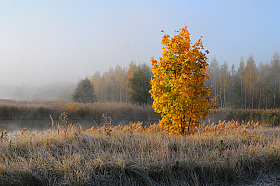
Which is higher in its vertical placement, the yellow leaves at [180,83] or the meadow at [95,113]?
the yellow leaves at [180,83]

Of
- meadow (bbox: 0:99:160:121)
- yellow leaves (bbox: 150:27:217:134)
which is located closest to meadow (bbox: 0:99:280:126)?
meadow (bbox: 0:99:160:121)

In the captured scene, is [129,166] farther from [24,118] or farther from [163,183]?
[24,118]

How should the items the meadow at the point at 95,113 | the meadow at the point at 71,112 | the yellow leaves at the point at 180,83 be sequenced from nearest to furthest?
the yellow leaves at the point at 180,83
the meadow at the point at 95,113
the meadow at the point at 71,112

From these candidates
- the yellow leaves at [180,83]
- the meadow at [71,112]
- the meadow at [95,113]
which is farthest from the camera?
the meadow at [71,112]

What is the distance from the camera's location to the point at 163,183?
10.5ft

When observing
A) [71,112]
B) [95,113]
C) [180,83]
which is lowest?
[95,113]

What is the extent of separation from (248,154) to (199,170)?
51.3 inches

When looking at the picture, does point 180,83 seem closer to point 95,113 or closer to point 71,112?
point 95,113

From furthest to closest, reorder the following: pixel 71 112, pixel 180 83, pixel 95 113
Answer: pixel 95 113, pixel 71 112, pixel 180 83

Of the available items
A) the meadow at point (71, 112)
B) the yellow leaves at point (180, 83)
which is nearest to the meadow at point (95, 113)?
the meadow at point (71, 112)

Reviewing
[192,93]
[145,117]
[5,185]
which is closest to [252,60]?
[145,117]

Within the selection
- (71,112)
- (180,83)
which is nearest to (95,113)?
(71,112)

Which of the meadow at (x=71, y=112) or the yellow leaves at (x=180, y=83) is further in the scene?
the meadow at (x=71, y=112)

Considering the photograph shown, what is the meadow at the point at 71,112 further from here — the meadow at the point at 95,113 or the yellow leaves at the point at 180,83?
the yellow leaves at the point at 180,83
